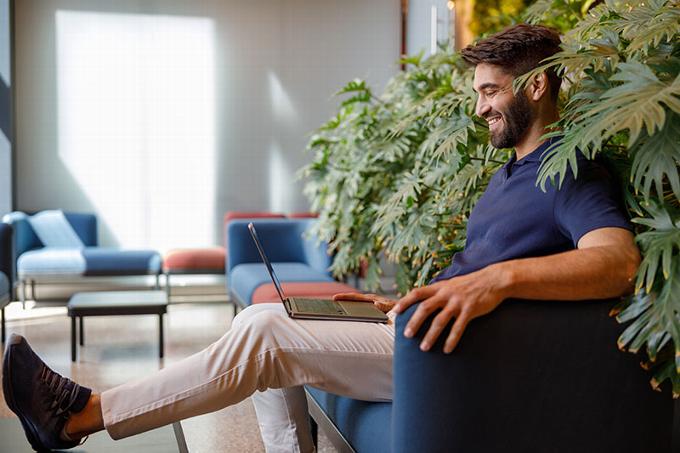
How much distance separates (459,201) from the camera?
2.60 metres

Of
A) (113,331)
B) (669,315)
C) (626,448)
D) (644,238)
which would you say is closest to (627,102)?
(644,238)

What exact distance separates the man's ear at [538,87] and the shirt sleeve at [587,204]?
0.95 ft

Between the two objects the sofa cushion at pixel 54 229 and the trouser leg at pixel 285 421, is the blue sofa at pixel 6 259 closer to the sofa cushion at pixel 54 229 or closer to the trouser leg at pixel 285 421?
the sofa cushion at pixel 54 229

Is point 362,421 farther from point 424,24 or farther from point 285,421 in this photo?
point 424,24

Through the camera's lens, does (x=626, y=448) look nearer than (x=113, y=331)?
Yes

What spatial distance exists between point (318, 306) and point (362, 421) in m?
0.36

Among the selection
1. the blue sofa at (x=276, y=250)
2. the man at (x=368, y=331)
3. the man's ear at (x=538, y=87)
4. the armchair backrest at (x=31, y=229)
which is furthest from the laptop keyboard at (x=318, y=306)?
the armchair backrest at (x=31, y=229)

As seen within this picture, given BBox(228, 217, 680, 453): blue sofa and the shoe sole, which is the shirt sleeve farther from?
the shoe sole

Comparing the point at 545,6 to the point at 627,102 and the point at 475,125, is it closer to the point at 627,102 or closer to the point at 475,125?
the point at 475,125

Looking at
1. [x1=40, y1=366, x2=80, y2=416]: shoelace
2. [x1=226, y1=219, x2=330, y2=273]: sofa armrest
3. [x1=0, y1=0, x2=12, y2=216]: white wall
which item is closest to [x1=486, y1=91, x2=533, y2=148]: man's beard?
[x1=40, y1=366, x2=80, y2=416]: shoelace

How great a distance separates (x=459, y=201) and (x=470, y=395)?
134 cm

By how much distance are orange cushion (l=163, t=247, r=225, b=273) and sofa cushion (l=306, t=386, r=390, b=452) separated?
174 inches

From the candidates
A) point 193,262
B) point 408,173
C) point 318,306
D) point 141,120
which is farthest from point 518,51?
point 141,120

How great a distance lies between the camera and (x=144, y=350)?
4.28 m
